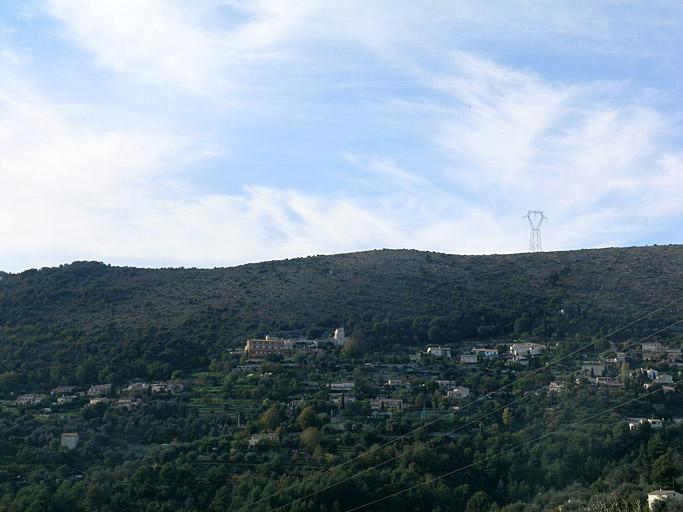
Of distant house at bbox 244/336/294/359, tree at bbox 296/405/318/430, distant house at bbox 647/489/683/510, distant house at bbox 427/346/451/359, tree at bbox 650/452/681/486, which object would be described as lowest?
distant house at bbox 647/489/683/510

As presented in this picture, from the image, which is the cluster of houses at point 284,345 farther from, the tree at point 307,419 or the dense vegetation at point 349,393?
the tree at point 307,419

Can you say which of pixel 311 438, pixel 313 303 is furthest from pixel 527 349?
pixel 311 438

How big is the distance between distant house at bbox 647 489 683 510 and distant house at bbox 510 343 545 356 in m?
17.9

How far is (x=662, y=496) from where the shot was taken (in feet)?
74.7

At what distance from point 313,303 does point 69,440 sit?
19.3 meters

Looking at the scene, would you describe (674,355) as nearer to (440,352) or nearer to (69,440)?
(440,352)

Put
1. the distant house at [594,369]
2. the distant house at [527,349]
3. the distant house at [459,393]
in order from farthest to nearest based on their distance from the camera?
1. the distant house at [527,349]
2. the distant house at [594,369]
3. the distant house at [459,393]

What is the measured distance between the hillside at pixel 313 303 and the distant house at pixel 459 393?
7363mm

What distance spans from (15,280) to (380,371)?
24072 millimetres

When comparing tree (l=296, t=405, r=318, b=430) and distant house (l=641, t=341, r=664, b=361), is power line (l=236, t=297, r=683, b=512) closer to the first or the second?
distant house (l=641, t=341, r=664, b=361)

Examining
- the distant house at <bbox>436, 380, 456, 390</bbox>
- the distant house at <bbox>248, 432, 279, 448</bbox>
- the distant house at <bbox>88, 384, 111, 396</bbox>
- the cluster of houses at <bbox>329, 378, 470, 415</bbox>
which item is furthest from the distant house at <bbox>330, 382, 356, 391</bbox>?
the distant house at <bbox>88, 384, 111, 396</bbox>

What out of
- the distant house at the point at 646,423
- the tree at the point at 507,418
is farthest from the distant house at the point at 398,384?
the distant house at the point at 646,423

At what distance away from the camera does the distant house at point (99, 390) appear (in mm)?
38531

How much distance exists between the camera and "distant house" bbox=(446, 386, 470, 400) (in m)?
36.4
